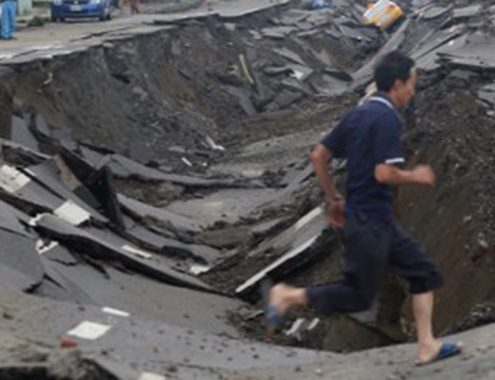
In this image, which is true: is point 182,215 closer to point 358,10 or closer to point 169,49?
point 169,49

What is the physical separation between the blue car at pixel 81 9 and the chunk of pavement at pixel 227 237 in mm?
21589

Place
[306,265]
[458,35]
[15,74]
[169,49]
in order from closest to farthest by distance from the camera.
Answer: [306,265], [15,74], [458,35], [169,49]

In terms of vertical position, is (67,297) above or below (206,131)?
above

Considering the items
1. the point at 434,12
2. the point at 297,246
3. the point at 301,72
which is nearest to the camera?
the point at 297,246

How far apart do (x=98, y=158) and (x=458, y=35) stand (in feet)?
30.5

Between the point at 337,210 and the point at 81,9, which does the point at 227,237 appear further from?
the point at 81,9

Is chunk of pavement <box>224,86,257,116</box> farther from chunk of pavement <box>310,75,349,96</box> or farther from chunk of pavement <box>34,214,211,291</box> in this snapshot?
chunk of pavement <box>34,214,211,291</box>

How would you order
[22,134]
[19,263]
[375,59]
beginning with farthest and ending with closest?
[375,59]
[22,134]
[19,263]

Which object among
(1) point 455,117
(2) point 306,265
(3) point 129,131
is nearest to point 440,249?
(2) point 306,265

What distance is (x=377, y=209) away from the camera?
6684 millimetres

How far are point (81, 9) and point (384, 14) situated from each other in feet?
32.0

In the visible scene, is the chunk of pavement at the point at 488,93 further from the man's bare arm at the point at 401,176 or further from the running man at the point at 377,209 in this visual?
the man's bare arm at the point at 401,176

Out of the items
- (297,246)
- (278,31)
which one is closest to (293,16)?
(278,31)

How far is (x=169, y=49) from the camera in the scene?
1044 inches
